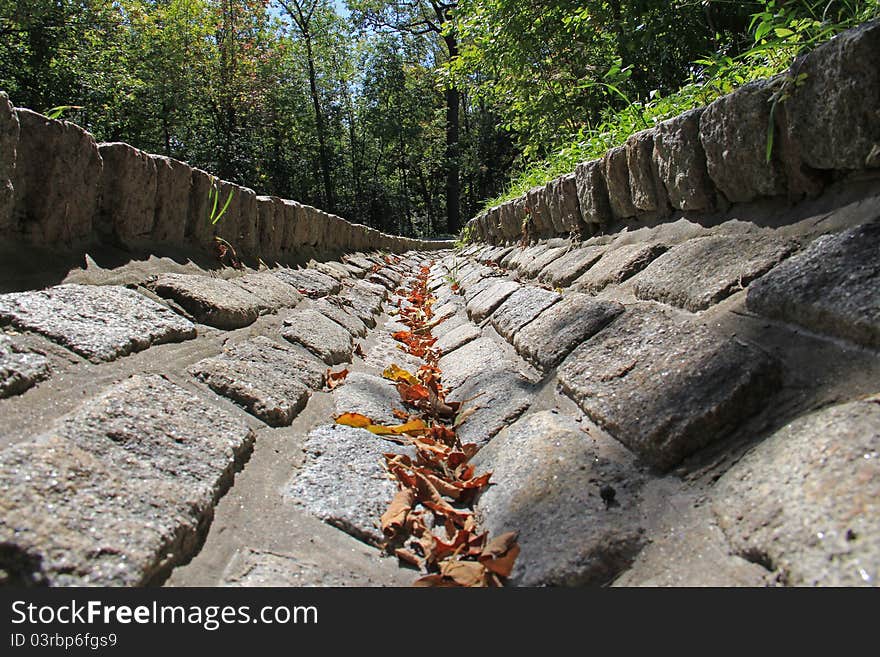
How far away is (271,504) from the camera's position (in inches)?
41.7

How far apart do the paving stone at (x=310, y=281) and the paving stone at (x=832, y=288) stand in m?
2.40

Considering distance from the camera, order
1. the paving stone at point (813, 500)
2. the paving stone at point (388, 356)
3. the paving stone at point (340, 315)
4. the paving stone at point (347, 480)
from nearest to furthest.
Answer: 1. the paving stone at point (813, 500)
2. the paving stone at point (347, 480)
3. the paving stone at point (388, 356)
4. the paving stone at point (340, 315)

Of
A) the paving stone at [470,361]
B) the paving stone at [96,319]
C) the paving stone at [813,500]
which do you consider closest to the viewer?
the paving stone at [813,500]

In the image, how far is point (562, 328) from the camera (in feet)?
5.82

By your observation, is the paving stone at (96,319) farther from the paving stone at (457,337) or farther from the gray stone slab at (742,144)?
the gray stone slab at (742,144)

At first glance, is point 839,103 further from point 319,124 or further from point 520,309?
point 319,124

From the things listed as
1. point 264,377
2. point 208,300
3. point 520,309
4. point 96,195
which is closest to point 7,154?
point 96,195

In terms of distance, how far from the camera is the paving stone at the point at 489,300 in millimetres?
2852

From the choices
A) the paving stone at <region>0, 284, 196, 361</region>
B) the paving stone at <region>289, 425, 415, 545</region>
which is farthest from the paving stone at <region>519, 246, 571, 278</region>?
the paving stone at <region>0, 284, 196, 361</region>

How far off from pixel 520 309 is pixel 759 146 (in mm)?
1160

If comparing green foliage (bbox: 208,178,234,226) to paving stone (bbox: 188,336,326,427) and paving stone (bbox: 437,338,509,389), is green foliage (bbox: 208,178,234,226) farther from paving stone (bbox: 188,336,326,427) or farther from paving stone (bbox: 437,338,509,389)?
paving stone (bbox: 437,338,509,389)

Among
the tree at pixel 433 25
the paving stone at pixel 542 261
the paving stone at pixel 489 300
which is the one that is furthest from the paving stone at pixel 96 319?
the tree at pixel 433 25

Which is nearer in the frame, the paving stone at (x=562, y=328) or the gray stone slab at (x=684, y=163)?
the paving stone at (x=562, y=328)

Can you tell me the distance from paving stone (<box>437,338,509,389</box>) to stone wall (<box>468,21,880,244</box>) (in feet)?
2.78
